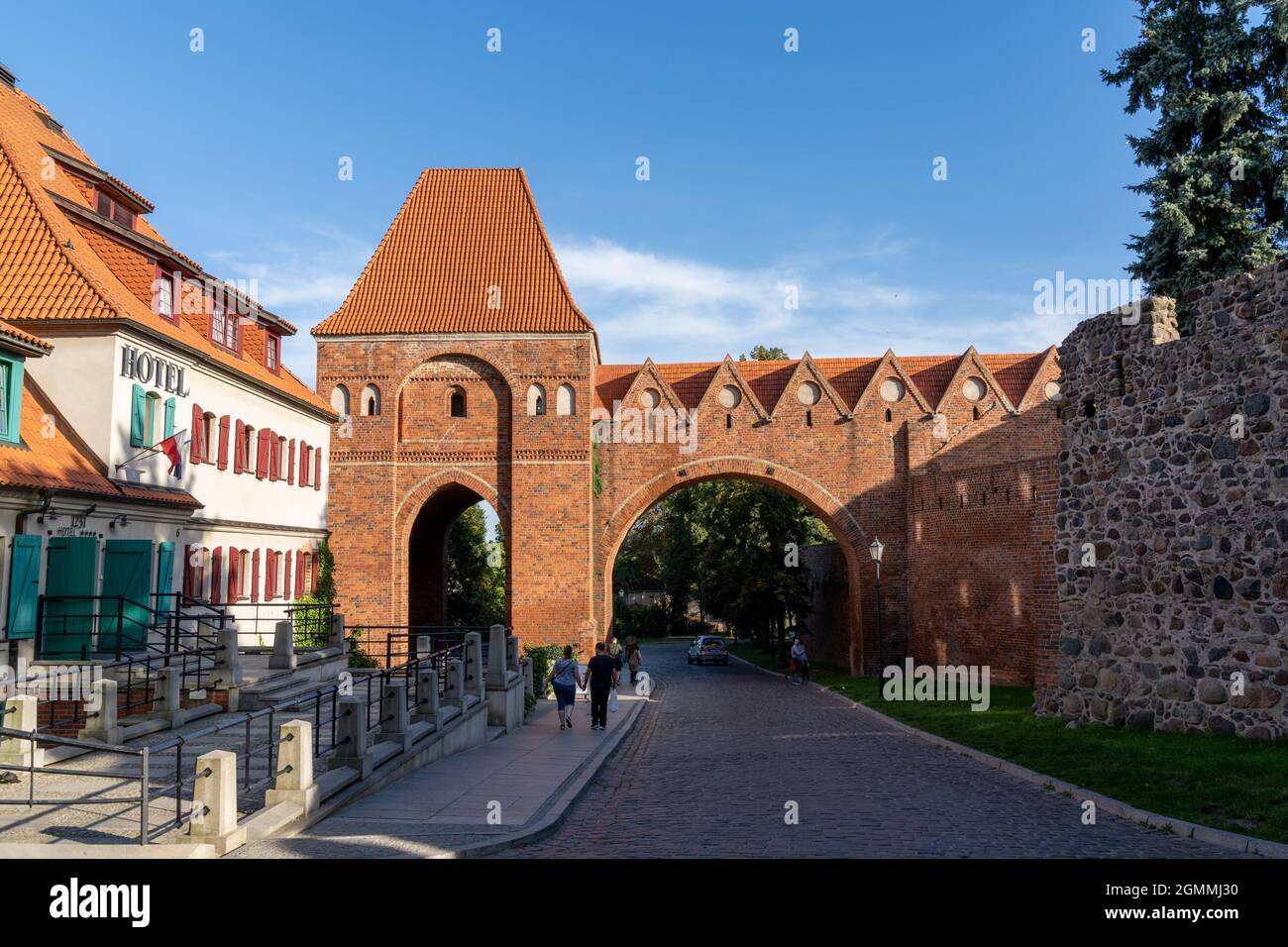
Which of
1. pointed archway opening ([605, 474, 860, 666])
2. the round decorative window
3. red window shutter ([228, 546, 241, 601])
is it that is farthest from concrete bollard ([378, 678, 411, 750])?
the round decorative window

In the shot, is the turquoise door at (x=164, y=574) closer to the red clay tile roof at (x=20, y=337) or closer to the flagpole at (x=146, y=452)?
the flagpole at (x=146, y=452)

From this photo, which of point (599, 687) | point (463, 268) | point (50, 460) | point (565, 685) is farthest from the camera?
point (463, 268)

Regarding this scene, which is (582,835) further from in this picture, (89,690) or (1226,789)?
(89,690)

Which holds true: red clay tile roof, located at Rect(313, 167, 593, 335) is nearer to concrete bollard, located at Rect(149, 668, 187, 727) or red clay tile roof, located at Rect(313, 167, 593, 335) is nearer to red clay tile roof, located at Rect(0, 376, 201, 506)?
red clay tile roof, located at Rect(0, 376, 201, 506)

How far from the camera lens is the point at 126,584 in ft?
54.5

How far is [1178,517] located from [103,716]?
13.7 m

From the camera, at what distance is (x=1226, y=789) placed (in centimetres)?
973

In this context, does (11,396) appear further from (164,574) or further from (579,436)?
(579,436)

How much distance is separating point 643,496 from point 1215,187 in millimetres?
18335

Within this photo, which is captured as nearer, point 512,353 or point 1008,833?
point 1008,833

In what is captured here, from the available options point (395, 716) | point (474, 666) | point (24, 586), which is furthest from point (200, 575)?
point (395, 716)

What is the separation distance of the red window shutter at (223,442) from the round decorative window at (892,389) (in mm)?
20247

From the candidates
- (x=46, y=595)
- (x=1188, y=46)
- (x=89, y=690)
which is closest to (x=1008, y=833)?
(x=89, y=690)

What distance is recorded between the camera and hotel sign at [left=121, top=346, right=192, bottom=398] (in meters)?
17.5
